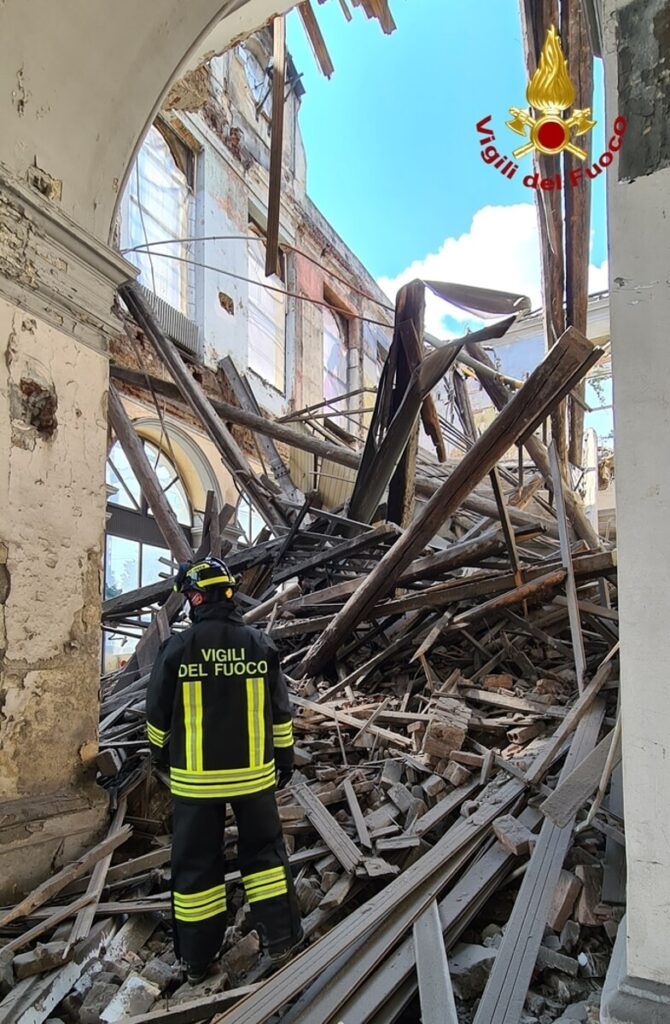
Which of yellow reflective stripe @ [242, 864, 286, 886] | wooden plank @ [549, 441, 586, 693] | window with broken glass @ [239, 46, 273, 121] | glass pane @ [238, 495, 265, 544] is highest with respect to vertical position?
window with broken glass @ [239, 46, 273, 121]

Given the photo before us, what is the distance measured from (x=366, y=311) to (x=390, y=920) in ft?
62.8

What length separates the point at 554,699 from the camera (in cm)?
439

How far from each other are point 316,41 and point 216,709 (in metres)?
6.18

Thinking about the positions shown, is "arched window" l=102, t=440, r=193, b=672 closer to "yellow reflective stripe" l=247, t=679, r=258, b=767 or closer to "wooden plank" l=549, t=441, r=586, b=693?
"wooden plank" l=549, t=441, r=586, b=693

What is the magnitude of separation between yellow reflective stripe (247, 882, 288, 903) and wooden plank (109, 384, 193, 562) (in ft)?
12.0

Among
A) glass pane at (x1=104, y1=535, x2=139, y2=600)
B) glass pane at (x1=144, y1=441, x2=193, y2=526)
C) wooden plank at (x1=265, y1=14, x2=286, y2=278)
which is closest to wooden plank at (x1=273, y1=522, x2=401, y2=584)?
wooden plank at (x1=265, y1=14, x2=286, y2=278)

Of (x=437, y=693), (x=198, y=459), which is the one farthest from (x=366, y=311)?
(x=437, y=693)

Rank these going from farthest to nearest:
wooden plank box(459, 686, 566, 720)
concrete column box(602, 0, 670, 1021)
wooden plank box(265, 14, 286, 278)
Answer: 1. wooden plank box(265, 14, 286, 278)
2. wooden plank box(459, 686, 566, 720)
3. concrete column box(602, 0, 670, 1021)

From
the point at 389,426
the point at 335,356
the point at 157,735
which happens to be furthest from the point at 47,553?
the point at 335,356

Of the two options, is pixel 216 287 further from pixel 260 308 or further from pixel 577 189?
pixel 577 189

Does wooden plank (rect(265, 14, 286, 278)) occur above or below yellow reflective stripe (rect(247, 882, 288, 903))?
above

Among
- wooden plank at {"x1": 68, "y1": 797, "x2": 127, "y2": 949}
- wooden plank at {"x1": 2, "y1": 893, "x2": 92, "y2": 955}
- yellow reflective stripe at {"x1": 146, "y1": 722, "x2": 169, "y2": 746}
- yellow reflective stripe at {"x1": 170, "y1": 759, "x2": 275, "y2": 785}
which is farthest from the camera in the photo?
yellow reflective stripe at {"x1": 146, "y1": 722, "x2": 169, "y2": 746}

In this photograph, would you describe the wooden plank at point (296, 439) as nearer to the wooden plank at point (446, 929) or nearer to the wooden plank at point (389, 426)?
the wooden plank at point (389, 426)

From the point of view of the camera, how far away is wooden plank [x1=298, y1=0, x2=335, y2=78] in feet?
19.3
